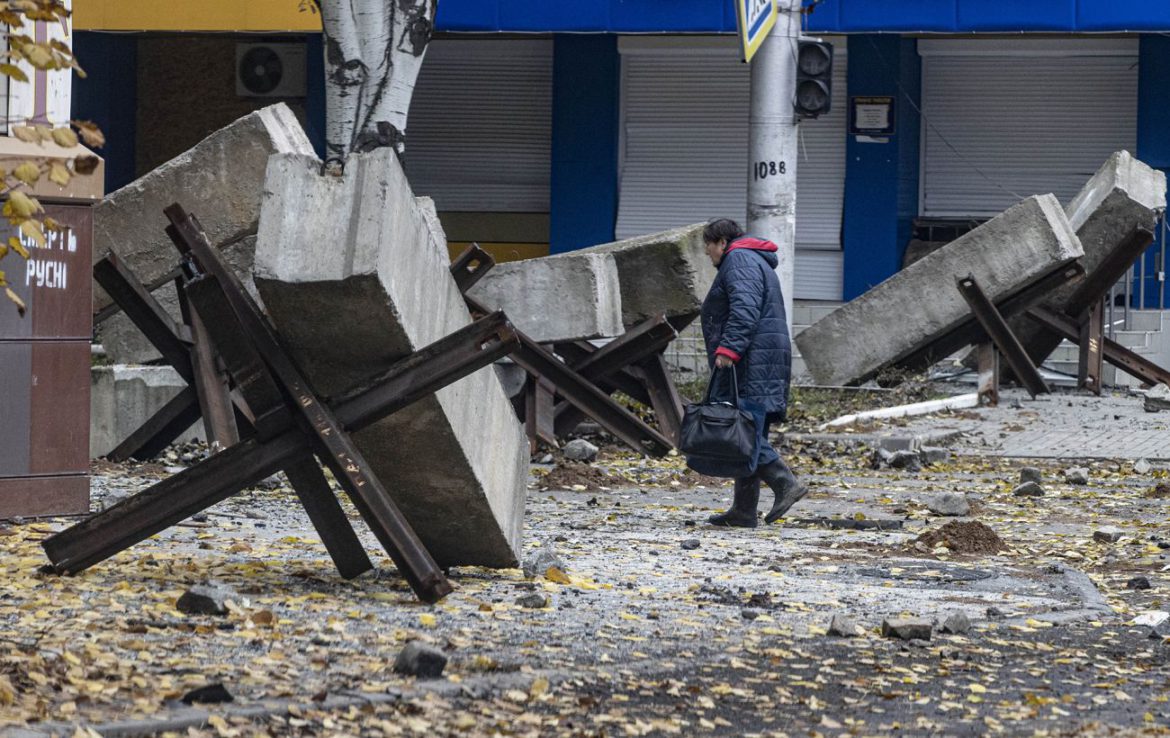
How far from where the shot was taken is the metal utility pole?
14.4 meters

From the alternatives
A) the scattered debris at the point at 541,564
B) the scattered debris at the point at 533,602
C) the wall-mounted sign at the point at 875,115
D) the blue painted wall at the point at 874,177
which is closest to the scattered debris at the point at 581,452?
the scattered debris at the point at 541,564

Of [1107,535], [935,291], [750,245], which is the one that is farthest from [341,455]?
[935,291]

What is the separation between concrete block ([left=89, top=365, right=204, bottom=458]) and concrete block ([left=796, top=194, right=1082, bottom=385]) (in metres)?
6.45

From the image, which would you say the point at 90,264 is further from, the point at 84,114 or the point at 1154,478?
the point at 84,114

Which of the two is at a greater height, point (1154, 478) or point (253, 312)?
point (253, 312)

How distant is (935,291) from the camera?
51.5 feet

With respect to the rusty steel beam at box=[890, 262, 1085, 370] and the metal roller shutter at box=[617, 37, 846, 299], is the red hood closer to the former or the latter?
the rusty steel beam at box=[890, 262, 1085, 370]

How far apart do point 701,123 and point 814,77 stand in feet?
19.8

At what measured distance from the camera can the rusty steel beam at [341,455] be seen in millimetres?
6055

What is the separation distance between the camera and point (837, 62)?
64.3ft

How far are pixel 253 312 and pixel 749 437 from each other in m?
3.80

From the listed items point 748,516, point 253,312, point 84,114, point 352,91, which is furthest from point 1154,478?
point 84,114

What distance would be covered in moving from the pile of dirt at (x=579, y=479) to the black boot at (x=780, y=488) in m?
1.82

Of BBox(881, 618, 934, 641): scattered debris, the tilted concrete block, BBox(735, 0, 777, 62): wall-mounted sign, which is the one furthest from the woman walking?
the tilted concrete block
